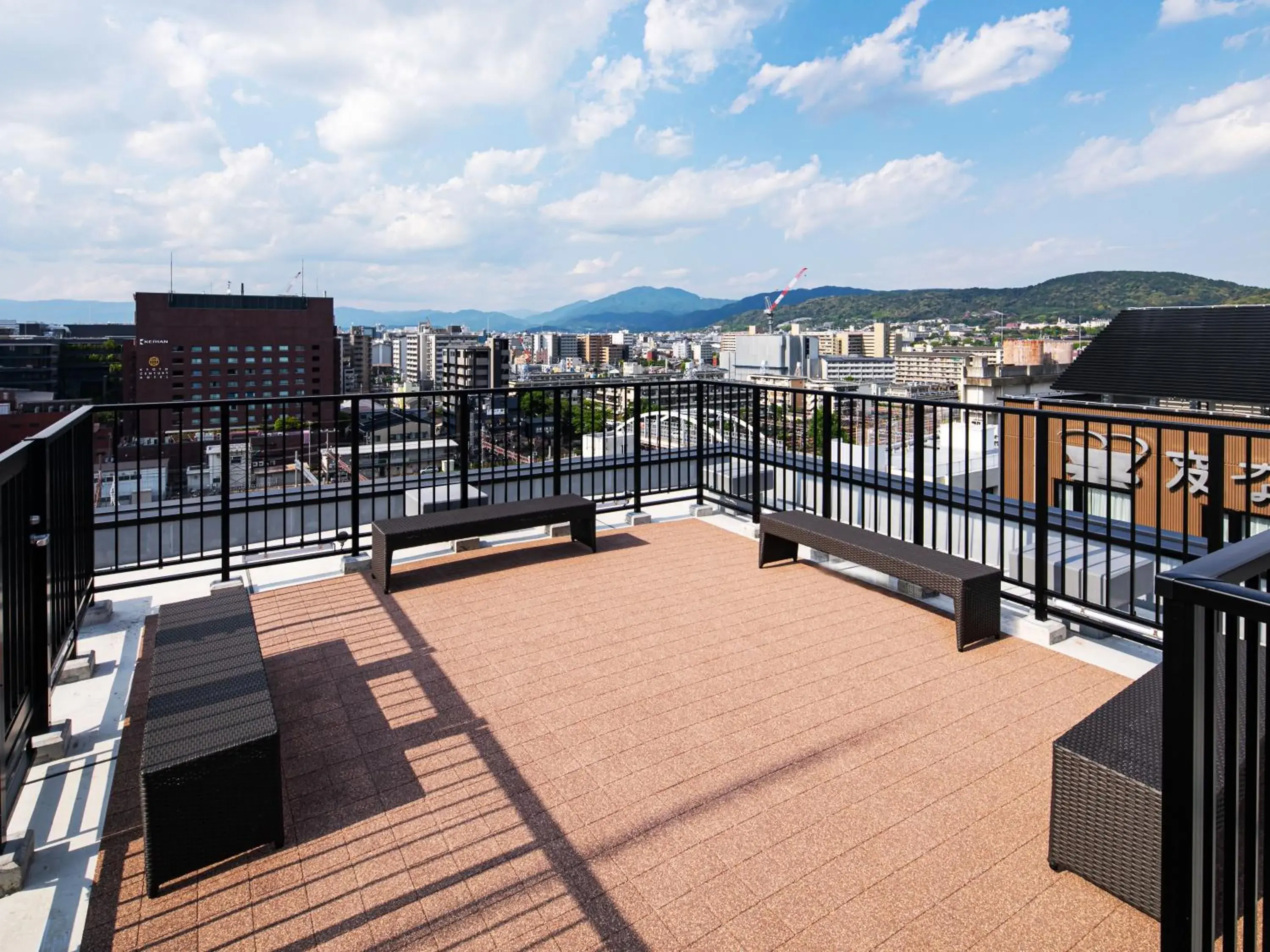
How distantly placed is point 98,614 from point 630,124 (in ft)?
53.9

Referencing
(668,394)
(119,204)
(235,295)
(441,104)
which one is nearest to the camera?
(668,394)

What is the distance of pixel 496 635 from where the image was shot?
3.88m

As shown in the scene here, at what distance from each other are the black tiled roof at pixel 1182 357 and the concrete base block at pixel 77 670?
94.3 ft

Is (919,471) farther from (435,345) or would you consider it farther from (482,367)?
(435,345)

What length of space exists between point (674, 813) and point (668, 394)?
4.50 m

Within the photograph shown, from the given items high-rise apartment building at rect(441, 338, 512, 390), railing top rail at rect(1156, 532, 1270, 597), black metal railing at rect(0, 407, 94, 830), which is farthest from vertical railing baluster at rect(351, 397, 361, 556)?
high-rise apartment building at rect(441, 338, 512, 390)

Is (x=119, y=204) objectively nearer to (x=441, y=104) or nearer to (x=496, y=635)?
(x=441, y=104)

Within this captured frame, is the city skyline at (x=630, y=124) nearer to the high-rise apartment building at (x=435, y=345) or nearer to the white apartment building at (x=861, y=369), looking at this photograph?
the white apartment building at (x=861, y=369)

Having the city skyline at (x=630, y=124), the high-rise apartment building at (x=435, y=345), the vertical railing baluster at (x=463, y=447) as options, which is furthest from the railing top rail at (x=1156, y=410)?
the high-rise apartment building at (x=435, y=345)

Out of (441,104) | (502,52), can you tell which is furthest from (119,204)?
(502,52)

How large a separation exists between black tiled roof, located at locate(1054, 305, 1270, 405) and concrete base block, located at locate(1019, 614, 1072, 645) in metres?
25.0

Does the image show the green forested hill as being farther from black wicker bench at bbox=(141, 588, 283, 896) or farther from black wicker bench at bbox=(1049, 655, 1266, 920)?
black wicker bench at bbox=(141, 588, 283, 896)

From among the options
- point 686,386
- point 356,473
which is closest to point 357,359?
point 686,386

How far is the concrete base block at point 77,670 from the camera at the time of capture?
3295 millimetres
